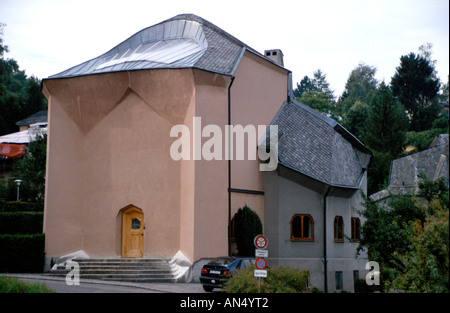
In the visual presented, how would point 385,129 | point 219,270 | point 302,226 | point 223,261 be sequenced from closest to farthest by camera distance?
point 219,270
point 223,261
point 302,226
point 385,129

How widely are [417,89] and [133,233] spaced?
181 ft

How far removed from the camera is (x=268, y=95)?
29.5 metres

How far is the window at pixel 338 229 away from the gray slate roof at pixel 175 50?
9.21m

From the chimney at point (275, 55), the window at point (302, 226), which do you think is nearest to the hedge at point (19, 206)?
the window at point (302, 226)

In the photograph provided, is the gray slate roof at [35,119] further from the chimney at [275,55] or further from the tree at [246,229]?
the tree at [246,229]

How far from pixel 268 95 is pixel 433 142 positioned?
40374mm

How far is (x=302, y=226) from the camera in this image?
2761 centimetres

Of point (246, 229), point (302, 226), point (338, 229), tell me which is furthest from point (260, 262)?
point (338, 229)

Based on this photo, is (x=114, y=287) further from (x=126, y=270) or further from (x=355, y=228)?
(x=355, y=228)

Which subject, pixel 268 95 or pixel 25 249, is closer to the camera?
pixel 25 249

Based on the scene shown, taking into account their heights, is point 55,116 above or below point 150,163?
above

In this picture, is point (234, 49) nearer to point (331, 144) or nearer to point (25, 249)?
point (331, 144)
